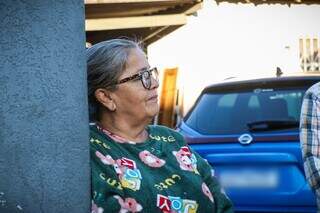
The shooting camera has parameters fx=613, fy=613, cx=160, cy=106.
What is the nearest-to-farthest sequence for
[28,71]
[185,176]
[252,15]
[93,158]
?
[28,71]
[93,158]
[185,176]
[252,15]

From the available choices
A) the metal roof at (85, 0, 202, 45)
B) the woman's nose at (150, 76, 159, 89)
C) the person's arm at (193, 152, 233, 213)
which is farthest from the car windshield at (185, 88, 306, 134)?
the metal roof at (85, 0, 202, 45)

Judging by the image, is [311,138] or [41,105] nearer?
[41,105]

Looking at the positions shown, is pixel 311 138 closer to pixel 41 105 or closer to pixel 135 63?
pixel 135 63

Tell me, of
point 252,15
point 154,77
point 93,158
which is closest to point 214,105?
point 154,77

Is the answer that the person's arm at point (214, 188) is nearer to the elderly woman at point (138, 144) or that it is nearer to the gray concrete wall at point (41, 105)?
the elderly woman at point (138, 144)

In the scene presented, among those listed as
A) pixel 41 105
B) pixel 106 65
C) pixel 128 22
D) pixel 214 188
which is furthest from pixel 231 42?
pixel 41 105

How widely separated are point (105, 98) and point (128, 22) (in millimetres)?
8871

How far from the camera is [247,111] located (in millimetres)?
4941

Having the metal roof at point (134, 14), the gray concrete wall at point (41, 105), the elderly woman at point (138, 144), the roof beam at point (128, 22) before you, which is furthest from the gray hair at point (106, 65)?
the roof beam at point (128, 22)

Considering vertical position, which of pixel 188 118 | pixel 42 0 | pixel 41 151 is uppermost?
pixel 42 0

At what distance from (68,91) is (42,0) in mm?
227

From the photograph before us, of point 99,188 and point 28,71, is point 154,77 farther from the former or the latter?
point 28,71

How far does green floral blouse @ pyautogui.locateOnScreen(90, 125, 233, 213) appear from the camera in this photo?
1982mm

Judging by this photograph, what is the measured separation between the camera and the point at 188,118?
5199 millimetres
